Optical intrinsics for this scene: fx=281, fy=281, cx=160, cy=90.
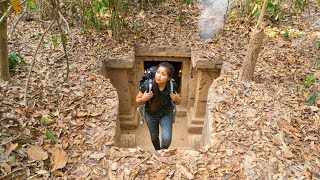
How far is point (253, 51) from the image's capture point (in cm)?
421

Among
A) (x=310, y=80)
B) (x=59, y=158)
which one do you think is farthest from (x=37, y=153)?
(x=310, y=80)

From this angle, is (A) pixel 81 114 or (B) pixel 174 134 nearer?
(A) pixel 81 114

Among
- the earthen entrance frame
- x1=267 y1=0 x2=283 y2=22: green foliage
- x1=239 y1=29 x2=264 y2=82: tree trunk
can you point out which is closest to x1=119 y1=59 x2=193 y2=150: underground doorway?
the earthen entrance frame

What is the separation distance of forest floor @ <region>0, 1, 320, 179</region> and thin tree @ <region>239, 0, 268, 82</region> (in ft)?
0.55

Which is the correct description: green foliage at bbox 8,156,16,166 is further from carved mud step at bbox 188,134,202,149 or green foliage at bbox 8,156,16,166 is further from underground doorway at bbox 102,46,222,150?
carved mud step at bbox 188,134,202,149

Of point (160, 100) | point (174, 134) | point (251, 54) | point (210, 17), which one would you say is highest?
point (210, 17)

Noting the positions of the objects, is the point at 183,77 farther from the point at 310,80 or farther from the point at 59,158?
the point at 59,158

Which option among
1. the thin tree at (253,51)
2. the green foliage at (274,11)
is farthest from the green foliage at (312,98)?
the green foliage at (274,11)

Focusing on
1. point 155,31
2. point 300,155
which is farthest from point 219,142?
point 155,31

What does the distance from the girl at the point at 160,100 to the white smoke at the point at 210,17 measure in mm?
2612

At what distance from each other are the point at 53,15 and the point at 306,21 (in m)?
5.57

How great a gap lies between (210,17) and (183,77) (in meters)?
1.54

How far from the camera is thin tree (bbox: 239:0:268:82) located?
4062mm

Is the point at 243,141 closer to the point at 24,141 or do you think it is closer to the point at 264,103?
the point at 264,103
